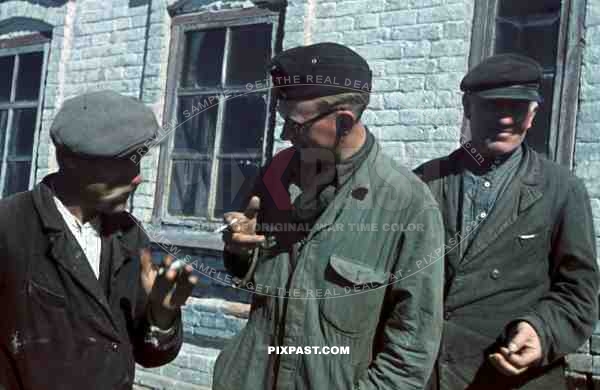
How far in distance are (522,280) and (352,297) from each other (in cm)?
77

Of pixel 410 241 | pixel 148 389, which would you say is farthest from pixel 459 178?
pixel 148 389

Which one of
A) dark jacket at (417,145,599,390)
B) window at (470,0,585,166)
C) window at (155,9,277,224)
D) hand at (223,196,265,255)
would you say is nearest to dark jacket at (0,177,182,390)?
hand at (223,196,265,255)

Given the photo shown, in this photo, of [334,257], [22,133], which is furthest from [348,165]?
[22,133]

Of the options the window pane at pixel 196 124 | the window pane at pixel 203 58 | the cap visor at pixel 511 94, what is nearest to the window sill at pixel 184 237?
the window pane at pixel 196 124

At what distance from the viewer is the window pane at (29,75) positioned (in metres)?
6.13

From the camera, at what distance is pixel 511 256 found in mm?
2432

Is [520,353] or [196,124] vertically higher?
[196,124]

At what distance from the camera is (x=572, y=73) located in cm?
360

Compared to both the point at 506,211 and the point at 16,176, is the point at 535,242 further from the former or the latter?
the point at 16,176

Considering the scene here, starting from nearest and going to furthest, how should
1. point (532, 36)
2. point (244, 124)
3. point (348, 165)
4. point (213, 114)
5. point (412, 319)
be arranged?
point (412, 319) → point (348, 165) → point (532, 36) → point (244, 124) → point (213, 114)

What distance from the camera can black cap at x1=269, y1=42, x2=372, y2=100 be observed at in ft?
6.93

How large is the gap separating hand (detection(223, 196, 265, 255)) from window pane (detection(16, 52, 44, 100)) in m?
4.61

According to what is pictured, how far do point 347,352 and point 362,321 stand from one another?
0.33 feet

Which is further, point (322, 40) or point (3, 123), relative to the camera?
point (3, 123)
